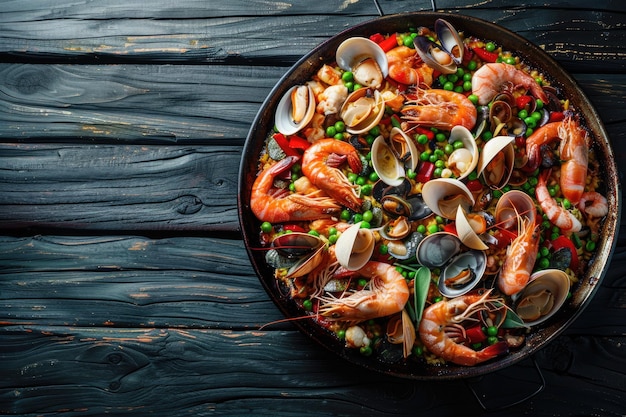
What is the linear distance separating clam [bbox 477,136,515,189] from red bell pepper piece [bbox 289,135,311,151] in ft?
2.42

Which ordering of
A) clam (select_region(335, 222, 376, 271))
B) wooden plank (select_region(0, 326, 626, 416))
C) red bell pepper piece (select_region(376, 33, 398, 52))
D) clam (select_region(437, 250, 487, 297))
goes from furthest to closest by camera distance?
1. wooden plank (select_region(0, 326, 626, 416))
2. red bell pepper piece (select_region(376, 33, 398, 52))
3. clam (select_region(437, 250, 487, 297))
4. clam (select_region(335, 222, 376, 271))

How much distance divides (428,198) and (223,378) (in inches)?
50.9

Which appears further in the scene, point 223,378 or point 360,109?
point 223,378

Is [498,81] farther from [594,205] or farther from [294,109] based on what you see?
[294,109]

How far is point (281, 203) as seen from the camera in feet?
7.71

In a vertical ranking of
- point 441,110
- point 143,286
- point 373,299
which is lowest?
point 143,286

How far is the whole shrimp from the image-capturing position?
2346 mm

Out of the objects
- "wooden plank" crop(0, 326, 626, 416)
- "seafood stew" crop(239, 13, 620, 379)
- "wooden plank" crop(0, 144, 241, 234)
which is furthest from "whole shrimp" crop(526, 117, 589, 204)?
"wooden plank" crop(0, 144, 241, 234)

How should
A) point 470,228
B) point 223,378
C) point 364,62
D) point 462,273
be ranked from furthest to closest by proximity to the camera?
point 223,378 → point 364,62 → point 462,273 → point 470,228

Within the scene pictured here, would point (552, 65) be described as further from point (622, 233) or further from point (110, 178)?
point (110, 178)

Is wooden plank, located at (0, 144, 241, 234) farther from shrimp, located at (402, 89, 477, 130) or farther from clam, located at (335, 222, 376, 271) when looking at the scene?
shrimp, located at (402, 89, 477, 130)

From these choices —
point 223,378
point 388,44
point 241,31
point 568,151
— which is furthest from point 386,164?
point 223,378

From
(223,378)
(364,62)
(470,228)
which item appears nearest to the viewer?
(470,228)

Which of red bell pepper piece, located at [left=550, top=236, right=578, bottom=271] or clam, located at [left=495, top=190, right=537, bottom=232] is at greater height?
clam, located at [left=495, top=190, right=537, bottom=232]
